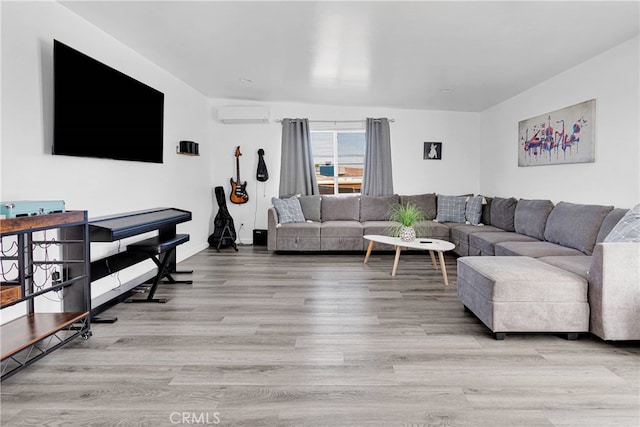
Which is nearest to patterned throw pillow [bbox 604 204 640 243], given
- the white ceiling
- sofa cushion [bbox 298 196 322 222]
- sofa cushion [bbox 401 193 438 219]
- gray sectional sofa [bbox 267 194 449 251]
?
the white ceiling

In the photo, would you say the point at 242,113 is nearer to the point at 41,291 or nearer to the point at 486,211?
the point at 486,211

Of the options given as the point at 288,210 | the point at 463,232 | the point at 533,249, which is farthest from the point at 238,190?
the point at 533,249

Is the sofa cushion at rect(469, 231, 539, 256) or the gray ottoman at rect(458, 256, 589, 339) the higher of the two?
the sofa cushion at rect(469, 231, 539, 256)

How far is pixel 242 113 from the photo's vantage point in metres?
6.30

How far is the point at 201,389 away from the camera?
6.50ft

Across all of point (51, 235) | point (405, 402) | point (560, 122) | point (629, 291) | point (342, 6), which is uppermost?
point (342, 6)

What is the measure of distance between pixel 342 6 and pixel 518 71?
8.23ft

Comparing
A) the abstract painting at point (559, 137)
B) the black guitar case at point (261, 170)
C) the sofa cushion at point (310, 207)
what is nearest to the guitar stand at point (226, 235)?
the black guitar case at point (261, 170)

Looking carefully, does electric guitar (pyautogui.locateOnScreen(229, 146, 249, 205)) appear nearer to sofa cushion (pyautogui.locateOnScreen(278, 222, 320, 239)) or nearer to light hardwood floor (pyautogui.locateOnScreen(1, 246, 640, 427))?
sofa cushion (pyautogui.locateOnScreen(278, 222, 320, 239))

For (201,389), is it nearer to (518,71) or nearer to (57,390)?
(57,390)

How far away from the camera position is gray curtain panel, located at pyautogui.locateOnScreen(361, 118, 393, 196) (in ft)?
21.5

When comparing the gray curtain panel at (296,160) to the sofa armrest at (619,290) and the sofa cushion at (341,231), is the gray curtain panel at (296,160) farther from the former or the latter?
the sofa armrest at (619,290)

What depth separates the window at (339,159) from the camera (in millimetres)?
6805

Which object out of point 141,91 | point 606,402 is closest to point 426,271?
point 606,402
